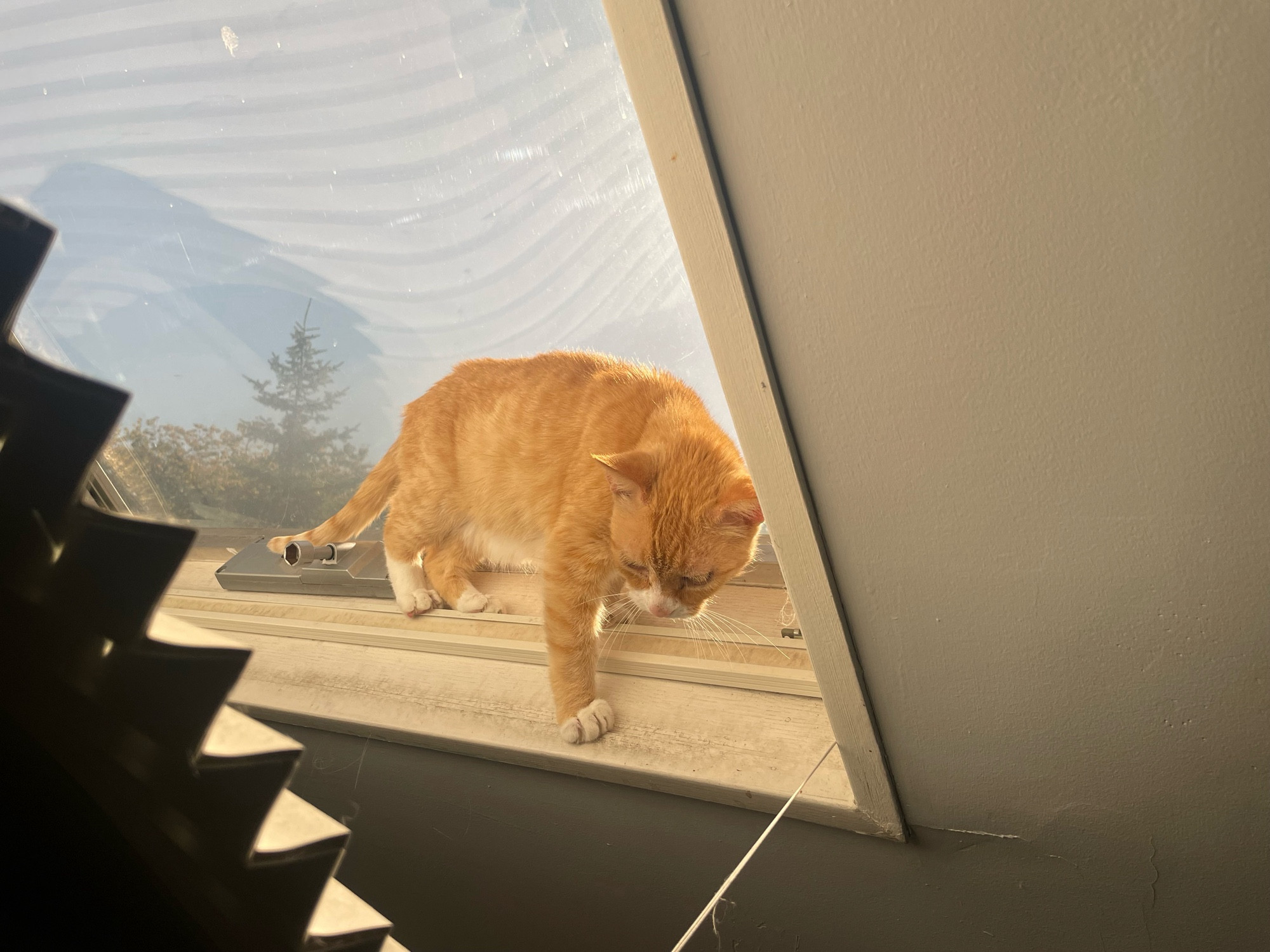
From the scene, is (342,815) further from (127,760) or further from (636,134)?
(636,134)

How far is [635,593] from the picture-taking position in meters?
1.02

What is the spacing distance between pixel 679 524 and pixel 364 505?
570 mm

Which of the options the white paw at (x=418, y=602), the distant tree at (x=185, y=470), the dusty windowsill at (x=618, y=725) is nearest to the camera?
the distant tree at (x=185, y=470)

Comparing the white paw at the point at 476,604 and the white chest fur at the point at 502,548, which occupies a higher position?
the white chest fur at the point at 502,548

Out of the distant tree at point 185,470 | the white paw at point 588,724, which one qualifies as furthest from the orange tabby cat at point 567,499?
the distant tree at point 185,470

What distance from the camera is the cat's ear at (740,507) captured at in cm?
87

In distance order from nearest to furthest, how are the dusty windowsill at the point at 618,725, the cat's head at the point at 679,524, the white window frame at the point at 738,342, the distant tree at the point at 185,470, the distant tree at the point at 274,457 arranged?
1. the distant tree at the point at 185,470
2. the white window frame at the point at 738,342
3. the distant tree at the point at 274,457
4. the dusty windowsill at the point at 618,725
5. the cat's head at the point at 679,524

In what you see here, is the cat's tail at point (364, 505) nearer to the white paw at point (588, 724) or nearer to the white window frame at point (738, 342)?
the white paw at point (588, 724)

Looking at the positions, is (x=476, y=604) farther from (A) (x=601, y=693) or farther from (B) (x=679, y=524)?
(B) (x=679, y=524)

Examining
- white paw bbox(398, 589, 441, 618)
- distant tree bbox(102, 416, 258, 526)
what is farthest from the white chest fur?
distant tree bbox(102, 416, 258, 526)

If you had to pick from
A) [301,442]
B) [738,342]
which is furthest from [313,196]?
[738,342]

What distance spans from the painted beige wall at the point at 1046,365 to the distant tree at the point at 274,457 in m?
0.48

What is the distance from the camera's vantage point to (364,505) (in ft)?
4.04

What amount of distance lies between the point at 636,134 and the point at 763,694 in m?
0.66
